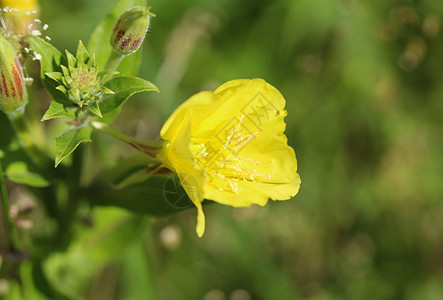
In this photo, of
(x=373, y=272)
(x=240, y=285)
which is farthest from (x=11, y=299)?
(x=373, y=272)

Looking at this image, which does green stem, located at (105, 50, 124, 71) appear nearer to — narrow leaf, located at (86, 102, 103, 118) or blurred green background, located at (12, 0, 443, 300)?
narrow leaf, located at (86, 102, 103, 118)

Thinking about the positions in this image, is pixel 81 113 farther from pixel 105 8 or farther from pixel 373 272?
pixel 373 272

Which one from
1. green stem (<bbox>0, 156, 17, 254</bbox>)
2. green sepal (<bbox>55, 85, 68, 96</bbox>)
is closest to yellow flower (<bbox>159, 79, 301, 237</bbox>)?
green sepal (<bbox>55, 85, 68, 96</bbox>)

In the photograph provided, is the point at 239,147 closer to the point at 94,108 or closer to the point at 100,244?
the point at 94,108

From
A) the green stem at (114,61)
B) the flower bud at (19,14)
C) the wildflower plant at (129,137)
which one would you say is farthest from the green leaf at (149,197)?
the flower bud at (19,14)

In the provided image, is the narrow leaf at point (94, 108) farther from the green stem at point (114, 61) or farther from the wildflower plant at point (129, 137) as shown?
the green stem at point (114, 61)

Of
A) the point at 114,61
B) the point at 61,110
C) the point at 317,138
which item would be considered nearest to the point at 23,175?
the point at 61,110
